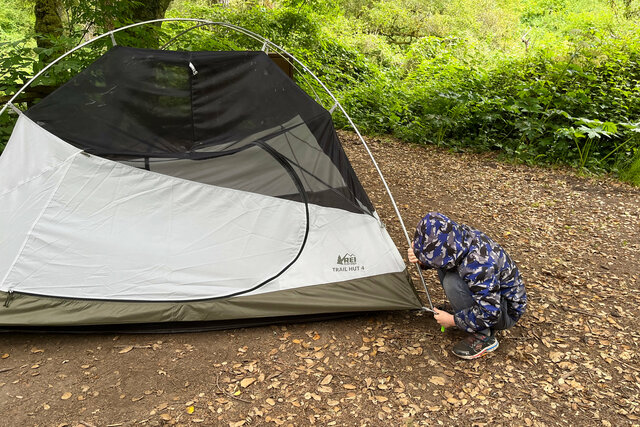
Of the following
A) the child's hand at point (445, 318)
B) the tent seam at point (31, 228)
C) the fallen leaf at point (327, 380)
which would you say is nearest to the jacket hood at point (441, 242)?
the child's hand at point (445, 318)

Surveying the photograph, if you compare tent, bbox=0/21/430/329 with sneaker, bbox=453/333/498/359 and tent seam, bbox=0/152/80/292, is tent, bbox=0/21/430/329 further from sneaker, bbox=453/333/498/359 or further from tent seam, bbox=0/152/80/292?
sneaker, bbox=453/333/498/359

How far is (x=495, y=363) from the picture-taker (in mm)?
2633

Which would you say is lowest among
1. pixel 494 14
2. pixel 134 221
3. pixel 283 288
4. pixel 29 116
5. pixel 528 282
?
pixel 528 282

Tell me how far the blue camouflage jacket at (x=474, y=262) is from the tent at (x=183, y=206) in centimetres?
50

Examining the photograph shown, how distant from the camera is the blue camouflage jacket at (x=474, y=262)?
2393 mm

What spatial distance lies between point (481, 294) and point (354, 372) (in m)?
0.84

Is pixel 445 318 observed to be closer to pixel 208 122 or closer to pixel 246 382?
pixel 246 382

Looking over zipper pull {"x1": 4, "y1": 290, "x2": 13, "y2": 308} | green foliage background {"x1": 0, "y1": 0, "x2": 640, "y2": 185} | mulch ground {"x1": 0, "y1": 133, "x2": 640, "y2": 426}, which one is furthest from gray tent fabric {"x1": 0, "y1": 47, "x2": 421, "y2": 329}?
green foliage background {"x1": 0, "y1": 0, "x2": 640, "y2": 185}

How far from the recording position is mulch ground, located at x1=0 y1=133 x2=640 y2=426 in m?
2.26

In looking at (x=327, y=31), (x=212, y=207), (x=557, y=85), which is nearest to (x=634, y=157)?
(x=557, y=85)

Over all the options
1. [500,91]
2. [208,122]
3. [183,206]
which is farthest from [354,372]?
[500,91]

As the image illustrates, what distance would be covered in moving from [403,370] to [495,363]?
57 centimetres

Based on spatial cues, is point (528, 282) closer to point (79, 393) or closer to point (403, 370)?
point (403, 370)

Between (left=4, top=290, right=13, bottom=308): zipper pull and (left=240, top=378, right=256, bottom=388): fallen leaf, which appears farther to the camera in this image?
(left=4, top=290, right=13, bottom=308): zipper pull
